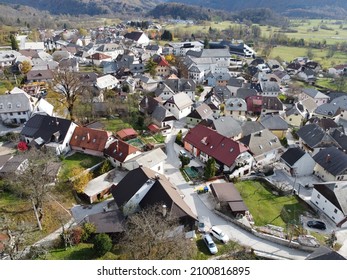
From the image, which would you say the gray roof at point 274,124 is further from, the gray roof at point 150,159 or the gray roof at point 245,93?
the gray roof at point 150,159

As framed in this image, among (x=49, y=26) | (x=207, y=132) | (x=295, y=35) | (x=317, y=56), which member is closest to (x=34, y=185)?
(x=207, y=132)

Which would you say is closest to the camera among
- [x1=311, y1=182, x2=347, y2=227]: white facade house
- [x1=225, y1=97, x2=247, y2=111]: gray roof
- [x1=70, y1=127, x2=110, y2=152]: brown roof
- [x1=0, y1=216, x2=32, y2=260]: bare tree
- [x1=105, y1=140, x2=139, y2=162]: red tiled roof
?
[x1=0, y1=216, x2=32, y2=260]: bare tree

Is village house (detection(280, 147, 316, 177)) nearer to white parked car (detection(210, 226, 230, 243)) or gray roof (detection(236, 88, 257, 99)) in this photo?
white parked car (detection(210, 226, 230, 243))

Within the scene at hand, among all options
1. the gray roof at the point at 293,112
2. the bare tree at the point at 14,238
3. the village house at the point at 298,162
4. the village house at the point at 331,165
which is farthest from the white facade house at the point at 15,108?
the gray roof at the point at 293,112

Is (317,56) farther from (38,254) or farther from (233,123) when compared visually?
(38,254)

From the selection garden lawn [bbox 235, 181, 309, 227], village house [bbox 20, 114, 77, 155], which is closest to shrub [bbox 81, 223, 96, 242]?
village house [bbox 20, 114, 77, 155]

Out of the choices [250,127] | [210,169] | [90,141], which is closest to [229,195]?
[210,169]
